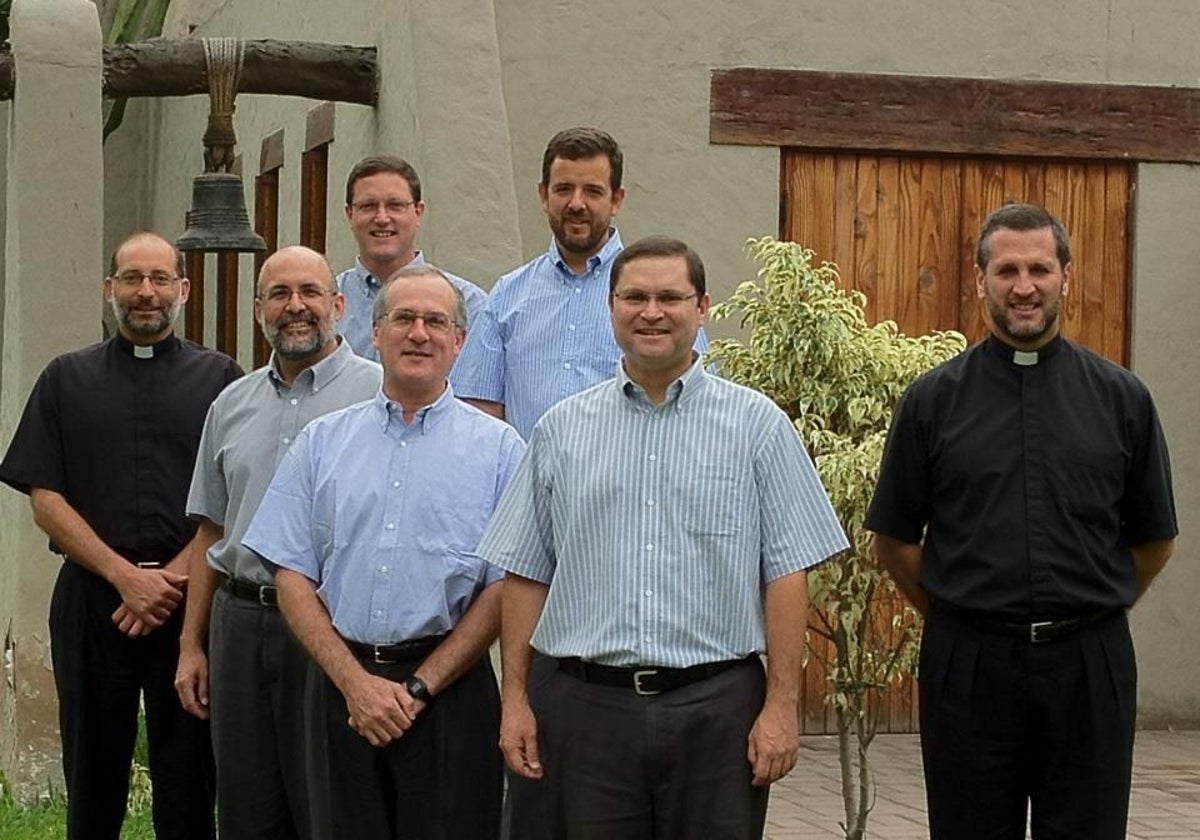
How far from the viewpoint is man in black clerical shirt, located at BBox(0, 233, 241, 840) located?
22.9 feet

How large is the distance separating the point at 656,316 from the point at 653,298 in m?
0.04

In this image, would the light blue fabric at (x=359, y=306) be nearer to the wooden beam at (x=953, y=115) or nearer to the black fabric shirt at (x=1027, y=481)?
the black fabric shirt at (x=1027, y=481)

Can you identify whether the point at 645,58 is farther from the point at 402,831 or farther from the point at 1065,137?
the point at 402,831

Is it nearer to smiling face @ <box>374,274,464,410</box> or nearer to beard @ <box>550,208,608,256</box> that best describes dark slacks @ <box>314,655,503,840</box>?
smiling face @ <box>374,274,464,410</box>

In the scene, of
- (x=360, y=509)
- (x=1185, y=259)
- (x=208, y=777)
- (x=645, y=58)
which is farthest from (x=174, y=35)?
(x=360, y=509)

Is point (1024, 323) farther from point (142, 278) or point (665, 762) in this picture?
point (142, 278)

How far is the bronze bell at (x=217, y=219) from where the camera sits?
10070 mm

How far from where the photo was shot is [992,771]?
18.4 feet

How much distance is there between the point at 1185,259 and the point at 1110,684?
5486 mm

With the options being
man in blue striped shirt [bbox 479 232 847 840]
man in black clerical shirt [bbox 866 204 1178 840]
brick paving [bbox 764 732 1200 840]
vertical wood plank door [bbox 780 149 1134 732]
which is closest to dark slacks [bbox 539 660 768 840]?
man in blue striped shirt [bbox 479 232 847 840]

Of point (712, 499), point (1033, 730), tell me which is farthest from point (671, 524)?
point (1033, 730)

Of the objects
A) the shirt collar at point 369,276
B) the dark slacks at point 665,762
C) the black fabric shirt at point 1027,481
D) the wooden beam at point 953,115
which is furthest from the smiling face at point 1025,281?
→ the wooden beam at point 953,115

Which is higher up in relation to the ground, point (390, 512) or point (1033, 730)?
point (390, 512)

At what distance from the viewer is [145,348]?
7.17 meters
